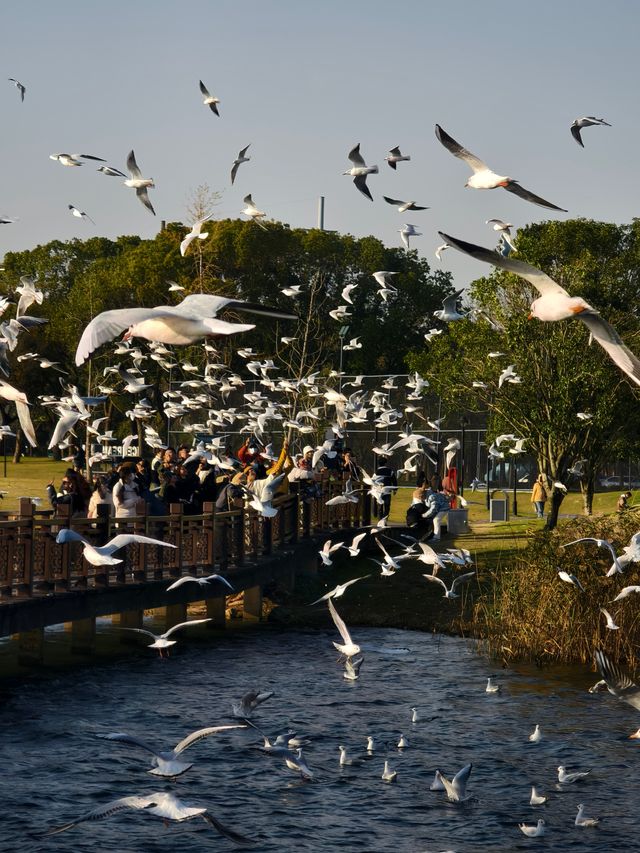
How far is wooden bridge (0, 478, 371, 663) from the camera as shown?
18922mm

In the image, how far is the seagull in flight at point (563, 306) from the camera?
8.69 m

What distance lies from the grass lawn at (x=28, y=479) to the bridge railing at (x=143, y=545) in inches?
626

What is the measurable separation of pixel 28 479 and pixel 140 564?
3462 cm

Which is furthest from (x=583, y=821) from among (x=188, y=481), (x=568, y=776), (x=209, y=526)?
(x=188, y=481)

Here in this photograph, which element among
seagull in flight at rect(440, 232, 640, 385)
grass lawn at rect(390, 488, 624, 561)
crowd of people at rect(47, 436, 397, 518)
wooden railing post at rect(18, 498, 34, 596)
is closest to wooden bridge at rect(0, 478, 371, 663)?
wooden railing post at rect(18, 498, 34, 596)

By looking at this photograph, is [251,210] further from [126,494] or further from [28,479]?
[28,479]

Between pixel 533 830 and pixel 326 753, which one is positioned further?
pixel 326 753

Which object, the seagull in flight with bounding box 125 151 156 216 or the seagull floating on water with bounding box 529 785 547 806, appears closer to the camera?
the seagull floating on water with bounding box 529 785 547 806

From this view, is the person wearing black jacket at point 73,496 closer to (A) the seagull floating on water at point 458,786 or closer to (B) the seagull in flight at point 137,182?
(B) the seagull in flight at point 137,182

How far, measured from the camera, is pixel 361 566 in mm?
31031

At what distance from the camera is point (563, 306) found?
9773mm

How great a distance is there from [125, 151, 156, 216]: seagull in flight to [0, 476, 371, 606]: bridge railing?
4536 millimetres

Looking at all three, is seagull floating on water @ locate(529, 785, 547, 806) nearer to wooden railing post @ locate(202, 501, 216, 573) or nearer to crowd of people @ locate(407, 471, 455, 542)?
wooden railing post @ locate(202, 501, 216, 573)

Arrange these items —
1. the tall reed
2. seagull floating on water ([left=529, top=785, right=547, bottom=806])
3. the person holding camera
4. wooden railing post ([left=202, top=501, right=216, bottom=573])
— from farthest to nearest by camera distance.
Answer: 1. wooden railing post ([left=202, top=501, right=216, bottom=573])
2. the tall reed
3. the person holding camera
4. seagull floating on water ([left=529, top=785, right=547, bottom=806])
